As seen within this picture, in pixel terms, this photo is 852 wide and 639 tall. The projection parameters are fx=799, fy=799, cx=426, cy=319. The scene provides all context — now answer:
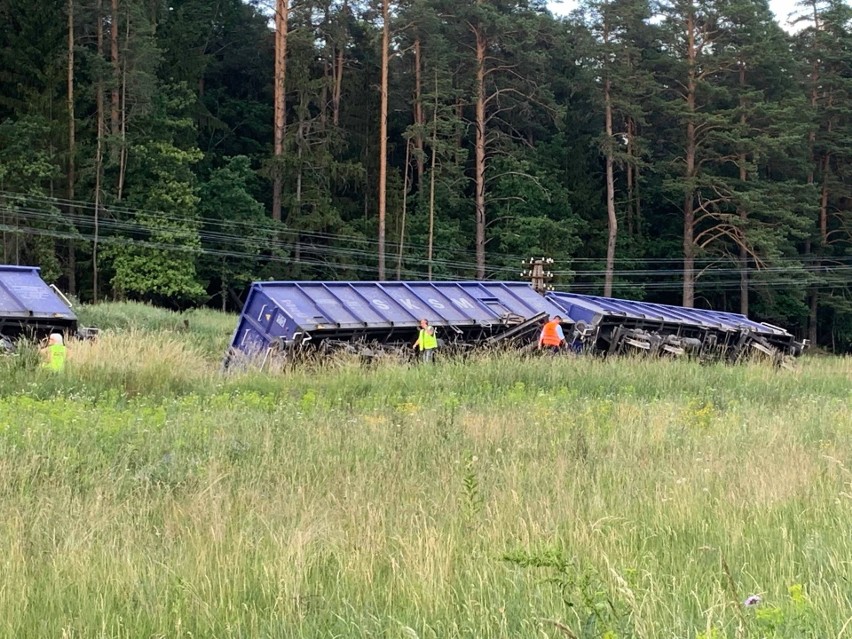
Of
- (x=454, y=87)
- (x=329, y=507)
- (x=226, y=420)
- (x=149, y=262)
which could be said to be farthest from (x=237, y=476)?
(x=454, y=87)

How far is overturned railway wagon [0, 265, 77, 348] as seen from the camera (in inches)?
582

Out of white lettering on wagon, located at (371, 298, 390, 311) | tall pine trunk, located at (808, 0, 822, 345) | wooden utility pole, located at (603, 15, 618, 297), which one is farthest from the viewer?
tall pine trunk, located at (808, 0, 822, 345)

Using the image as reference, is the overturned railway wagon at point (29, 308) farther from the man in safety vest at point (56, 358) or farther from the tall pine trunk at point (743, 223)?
the tall pine trunk at point (743, 223)

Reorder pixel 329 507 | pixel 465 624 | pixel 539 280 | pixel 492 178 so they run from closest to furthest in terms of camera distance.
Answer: pixel 465 624
pixel 329 507
pixel 539 280
pixel 492 178

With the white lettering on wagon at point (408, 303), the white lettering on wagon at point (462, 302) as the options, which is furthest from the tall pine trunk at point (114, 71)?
the white lettering on wagon at point (462, 302)

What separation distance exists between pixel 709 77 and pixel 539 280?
24479mm

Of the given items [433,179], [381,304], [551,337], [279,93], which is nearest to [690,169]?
[433,179]

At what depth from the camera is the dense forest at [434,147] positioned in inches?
1356

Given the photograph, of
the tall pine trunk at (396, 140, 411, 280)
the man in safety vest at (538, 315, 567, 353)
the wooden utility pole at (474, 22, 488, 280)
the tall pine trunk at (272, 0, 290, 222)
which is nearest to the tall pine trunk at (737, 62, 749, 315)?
the wooden utility pole at (474, 22, 488, 280)

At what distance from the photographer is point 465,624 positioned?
3.07m

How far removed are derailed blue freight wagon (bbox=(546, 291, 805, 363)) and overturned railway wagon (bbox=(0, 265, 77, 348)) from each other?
11.2 metres

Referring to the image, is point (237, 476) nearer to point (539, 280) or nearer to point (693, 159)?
point (539, 280)

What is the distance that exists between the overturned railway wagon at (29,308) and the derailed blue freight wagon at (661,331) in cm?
1119

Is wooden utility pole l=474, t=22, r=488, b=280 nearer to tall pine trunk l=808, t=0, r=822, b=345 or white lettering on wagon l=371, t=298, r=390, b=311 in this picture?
tall pine trunk l=808, t=0, r=822, b=345
